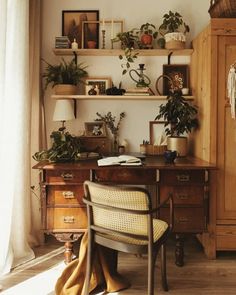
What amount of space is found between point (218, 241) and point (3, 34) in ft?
7.42

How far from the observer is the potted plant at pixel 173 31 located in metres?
3.10

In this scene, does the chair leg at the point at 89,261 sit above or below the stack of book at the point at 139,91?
below

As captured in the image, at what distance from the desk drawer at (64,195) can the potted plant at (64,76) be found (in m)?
Answer: 1.00

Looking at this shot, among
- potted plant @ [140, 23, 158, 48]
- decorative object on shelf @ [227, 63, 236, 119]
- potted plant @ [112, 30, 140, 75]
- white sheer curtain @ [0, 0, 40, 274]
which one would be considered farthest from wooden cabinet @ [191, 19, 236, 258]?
white sheer curtain @ [0, 0, 40, 274]

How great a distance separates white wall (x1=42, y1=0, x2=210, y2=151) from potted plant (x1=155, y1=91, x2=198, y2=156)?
34 cm

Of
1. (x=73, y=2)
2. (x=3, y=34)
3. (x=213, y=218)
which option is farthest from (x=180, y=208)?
(x=73, y=2)

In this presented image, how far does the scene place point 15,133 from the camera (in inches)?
106

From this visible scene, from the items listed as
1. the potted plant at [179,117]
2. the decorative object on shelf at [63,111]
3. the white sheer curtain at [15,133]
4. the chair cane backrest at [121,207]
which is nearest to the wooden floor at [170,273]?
the white sheer curtain at [15,133]

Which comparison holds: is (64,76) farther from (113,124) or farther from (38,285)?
(38,285)

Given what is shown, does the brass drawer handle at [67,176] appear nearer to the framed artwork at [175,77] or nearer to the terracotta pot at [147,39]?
the framed artwork at [175,77]

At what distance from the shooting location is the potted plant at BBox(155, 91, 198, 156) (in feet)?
9.82

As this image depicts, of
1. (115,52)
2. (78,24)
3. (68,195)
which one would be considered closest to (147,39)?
(115,52)

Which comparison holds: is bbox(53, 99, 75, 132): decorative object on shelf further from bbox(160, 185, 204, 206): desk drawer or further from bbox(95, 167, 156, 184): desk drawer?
bbox(160, 185, 204, 206): desk drawer

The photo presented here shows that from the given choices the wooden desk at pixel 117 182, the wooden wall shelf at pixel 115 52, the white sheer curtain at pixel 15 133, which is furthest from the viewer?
the wooden wall shelf at pixel 115 52
